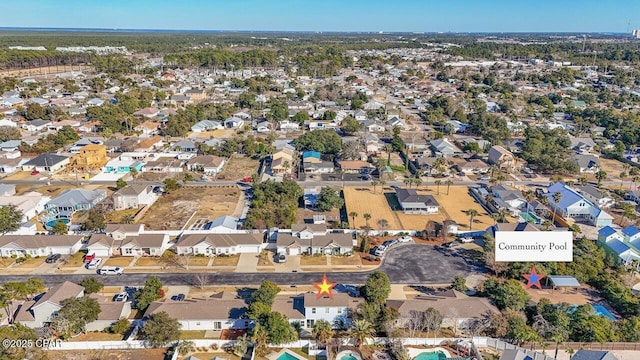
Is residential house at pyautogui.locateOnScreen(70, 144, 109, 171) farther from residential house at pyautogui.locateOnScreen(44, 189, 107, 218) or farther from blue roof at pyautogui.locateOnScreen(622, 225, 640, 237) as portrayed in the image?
blue roof at pyautogui.locateOnScreen(622, 225, 640, 237)

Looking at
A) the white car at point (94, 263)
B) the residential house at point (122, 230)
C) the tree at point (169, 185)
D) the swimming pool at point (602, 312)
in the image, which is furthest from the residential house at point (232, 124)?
the swimming pool at point (602, 312)

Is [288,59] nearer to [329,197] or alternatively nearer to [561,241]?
[329,197]

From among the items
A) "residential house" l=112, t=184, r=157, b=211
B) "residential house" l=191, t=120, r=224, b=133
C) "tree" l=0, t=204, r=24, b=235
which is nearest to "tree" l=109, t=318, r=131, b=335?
"tree" l=0, t=204, r=24, b=235

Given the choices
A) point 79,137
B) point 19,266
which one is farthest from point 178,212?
point 79,137

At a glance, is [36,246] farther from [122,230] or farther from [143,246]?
[143,246]

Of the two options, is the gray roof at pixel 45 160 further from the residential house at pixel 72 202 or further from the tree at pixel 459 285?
the tree at pixel 459 285

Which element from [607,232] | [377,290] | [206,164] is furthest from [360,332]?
[206,164]
